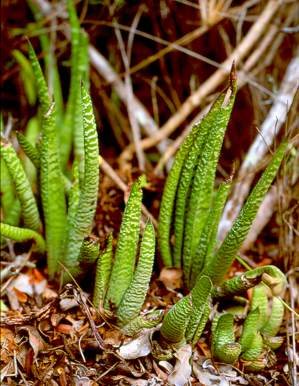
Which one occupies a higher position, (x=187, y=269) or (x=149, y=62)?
(x=149, y=62)

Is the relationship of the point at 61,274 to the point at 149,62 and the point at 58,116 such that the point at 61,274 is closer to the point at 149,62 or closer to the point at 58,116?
the point at 58,116

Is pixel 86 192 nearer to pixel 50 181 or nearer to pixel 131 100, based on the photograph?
pixel 50 181

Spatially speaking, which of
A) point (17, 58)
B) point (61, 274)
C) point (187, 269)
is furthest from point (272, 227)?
point (17, 58)

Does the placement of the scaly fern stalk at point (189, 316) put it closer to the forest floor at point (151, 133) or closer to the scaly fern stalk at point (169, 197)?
the forest floor at point (151, 133)

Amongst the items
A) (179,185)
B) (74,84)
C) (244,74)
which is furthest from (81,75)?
(244,74)

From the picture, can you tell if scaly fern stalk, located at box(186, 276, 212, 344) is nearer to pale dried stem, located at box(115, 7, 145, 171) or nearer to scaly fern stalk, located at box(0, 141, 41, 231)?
scaly fern stalk, located at box(0, 141, 41, 231)

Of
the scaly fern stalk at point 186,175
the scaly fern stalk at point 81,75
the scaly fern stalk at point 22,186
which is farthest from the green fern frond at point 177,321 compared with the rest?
the scaly fern stalk at point 81,75

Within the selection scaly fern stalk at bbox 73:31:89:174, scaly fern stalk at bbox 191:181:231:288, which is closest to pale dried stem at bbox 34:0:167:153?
scaly fern stalk at bbox 73:31:89:174
